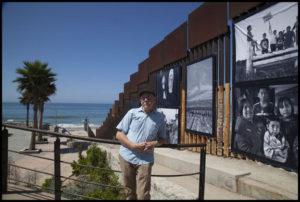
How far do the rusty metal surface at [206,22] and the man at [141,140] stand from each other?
365 cm

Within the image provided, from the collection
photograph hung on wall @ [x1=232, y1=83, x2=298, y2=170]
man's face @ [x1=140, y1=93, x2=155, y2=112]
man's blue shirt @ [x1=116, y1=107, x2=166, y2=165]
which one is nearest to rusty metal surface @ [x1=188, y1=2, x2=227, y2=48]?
photograph hung on wall @ [x1=232, y1=83, x2=298, y2=170]

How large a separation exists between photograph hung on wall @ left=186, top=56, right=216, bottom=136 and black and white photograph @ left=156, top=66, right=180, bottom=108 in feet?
2.48

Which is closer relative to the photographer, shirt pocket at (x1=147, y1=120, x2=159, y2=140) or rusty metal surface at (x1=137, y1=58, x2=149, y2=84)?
shirt pocket at (x1=147, y1=120, x2=159, y2=140)

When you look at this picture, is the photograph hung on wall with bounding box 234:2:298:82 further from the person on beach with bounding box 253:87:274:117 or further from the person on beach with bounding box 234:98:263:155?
the person on beach with bounding box 234:98:263:155

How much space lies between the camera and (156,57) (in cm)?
1269

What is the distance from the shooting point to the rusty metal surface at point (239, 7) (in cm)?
624

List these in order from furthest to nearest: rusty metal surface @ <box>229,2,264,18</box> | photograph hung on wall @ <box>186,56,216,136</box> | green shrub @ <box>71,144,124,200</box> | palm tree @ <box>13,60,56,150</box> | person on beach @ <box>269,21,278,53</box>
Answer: palm tree @ <box>13,60,56,150</box> < photograph hung on wall @ <box>186,56,216,136</box> < green shrub @ <box>71,144,124,200</box> < rusty metal surface @ <box>229,2,264,18</box> < person on beach @ <box>269,21,278,53</box>

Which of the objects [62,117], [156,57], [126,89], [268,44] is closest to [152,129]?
[268,44]

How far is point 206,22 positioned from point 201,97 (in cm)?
176

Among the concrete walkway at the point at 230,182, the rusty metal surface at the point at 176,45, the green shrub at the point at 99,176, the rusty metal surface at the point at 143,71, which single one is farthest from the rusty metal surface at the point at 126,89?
the concrete walkway at the point at 230,182

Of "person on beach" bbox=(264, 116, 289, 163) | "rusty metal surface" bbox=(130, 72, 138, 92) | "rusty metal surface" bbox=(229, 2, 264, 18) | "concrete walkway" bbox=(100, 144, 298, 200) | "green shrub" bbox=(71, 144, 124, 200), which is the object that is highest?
"rusty metal surface" bbox=(229, 2, 264, 18)

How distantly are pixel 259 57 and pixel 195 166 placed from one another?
89.6 inches

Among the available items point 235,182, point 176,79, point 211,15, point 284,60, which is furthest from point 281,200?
point 176,79

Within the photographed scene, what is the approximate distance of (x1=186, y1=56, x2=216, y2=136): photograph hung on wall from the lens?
7.82m
